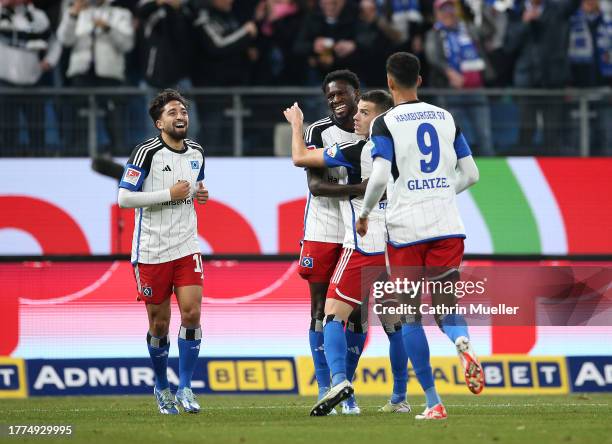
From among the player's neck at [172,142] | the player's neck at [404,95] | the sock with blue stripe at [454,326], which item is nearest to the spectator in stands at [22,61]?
the player's neck at [172,142]

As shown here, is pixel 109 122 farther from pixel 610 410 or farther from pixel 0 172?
pixel 610 410

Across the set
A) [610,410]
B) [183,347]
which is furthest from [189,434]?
[610,410]

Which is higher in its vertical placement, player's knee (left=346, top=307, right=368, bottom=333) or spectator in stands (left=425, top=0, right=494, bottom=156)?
spectator in stands (left=425, top=0, right=494, bottom=156)

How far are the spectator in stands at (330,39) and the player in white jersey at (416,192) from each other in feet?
25.8

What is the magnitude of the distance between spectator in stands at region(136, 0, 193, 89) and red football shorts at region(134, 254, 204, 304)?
625 centimetres

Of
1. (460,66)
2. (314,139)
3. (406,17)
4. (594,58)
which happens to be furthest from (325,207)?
(594,58)

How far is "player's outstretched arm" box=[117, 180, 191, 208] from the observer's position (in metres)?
10.8

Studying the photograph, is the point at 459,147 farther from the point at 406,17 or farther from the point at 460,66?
the point at 406,17

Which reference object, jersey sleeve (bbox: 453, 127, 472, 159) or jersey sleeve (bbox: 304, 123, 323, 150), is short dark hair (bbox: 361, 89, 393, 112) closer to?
jersey sleeve (bbox: 304, 123, 323, 150)

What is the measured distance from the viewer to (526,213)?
56.2 feet

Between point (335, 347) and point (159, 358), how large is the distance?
1866 mm

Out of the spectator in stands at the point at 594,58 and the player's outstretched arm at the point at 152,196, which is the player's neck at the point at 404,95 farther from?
the spectator in stands at the point at 594,58

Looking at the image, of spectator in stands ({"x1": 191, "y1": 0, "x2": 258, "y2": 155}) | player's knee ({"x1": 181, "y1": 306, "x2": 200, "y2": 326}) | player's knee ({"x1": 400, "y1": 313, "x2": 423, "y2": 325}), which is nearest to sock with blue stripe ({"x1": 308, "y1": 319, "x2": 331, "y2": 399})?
player's knee ({"x1": 181, "y1": 306, "x2": 200, "y2": 326})

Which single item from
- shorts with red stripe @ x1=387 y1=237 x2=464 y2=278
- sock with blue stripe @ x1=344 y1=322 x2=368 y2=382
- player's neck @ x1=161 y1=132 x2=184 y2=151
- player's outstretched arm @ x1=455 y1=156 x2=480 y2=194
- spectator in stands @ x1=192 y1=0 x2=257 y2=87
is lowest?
sock with blue stripe @ x1=344 y1=322 x2=368 y2=382
